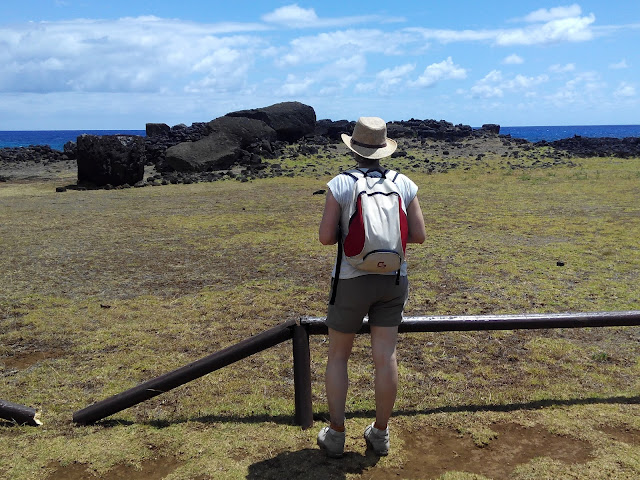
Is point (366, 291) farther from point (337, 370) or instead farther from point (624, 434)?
point (624, 434)

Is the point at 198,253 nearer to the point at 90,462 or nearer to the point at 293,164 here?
the point at 90,462

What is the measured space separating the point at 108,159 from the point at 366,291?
946 inches

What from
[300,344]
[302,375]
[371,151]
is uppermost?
[371,151]

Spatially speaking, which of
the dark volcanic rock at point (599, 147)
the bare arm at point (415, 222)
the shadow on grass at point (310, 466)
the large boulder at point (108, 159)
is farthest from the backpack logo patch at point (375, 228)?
the dark volcanic rock at point (599, 147)

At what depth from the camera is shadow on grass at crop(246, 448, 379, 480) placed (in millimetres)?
4359

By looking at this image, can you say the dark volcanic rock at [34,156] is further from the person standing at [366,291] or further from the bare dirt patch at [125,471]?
the person standing at [366,291]

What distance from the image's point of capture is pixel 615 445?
4699mm

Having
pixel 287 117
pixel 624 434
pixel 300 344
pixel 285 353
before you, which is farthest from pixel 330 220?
pixel 287 117

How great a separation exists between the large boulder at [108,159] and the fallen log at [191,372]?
2231 cm

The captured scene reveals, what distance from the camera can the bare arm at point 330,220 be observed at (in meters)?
4.07

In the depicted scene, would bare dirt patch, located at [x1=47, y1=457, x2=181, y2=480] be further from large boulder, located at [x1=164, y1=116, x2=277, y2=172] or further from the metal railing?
large boulder, located at [x1=164, y1=116, x2=277, y2=172]

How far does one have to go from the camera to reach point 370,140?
13.8ft

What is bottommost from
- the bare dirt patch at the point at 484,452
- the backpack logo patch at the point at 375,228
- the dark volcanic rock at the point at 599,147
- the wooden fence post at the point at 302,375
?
the bare dirt patch at the point at 484,452

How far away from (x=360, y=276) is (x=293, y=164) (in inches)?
1093
